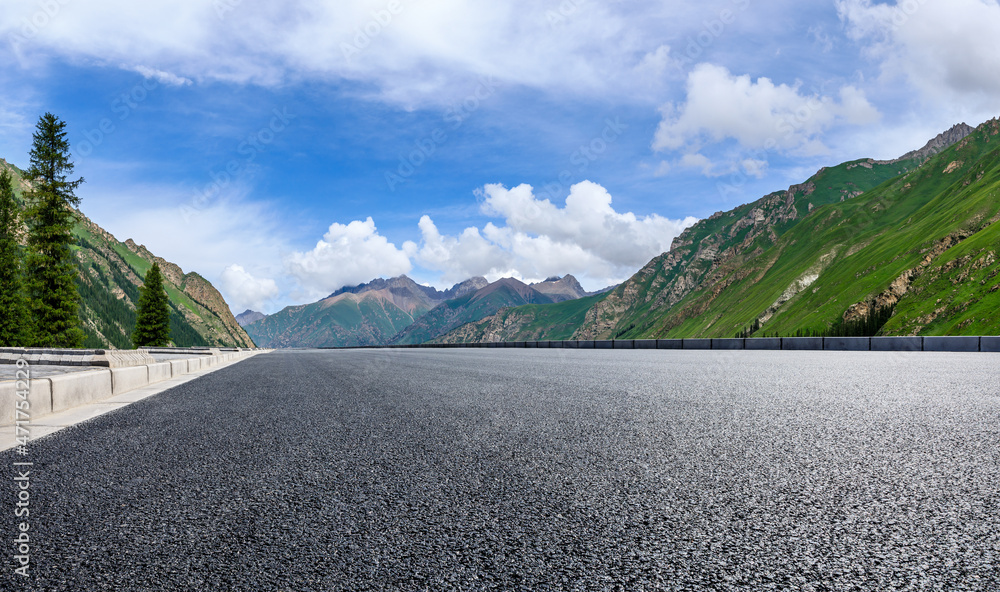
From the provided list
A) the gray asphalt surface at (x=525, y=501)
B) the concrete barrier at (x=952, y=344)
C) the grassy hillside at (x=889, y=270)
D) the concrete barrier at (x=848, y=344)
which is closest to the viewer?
the gray asphalt surface at (x=525, y=501)

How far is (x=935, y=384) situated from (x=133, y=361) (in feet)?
48.5

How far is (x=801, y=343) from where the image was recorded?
3259 centimetres

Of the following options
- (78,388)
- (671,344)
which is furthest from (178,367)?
(671,344)

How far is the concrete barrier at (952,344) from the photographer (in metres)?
24.4

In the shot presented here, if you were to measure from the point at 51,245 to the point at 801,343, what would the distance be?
176ft

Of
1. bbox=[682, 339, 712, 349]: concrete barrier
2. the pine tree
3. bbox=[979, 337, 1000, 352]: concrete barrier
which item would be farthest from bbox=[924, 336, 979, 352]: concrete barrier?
the pine tree

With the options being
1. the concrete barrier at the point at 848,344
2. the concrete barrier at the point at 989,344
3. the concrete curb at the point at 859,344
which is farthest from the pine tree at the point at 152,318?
the concrete barrier at the point at 989,344

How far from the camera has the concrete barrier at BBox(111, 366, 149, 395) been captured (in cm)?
966

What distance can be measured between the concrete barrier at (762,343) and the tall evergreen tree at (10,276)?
5741cm

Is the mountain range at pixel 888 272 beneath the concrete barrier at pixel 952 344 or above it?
above

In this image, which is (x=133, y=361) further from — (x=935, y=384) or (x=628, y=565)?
(x=935, y=384)

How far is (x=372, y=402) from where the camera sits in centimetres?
830

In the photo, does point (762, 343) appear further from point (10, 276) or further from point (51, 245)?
point (10, 276)

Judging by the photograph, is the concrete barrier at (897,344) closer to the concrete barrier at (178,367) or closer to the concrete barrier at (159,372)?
the concrete barrier at (178,367)
